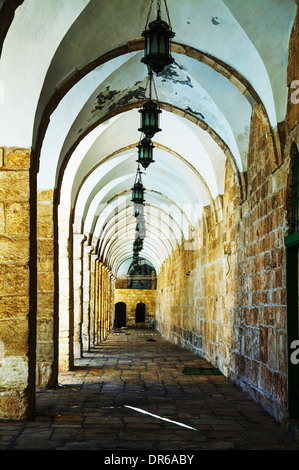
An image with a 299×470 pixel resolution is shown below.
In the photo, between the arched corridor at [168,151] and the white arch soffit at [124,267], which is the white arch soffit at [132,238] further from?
the white arch soffit at [124,267]

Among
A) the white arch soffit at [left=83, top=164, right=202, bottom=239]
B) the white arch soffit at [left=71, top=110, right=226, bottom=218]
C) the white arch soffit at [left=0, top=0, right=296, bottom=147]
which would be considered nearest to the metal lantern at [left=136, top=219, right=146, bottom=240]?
the white arch soffit at [left=83, top=164, right=202, bottom=239]

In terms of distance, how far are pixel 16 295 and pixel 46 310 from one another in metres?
1.99

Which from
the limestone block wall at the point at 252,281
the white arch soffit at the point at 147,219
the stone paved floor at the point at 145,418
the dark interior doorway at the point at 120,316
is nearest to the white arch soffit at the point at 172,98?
the limestone block wall at the point at 252,281

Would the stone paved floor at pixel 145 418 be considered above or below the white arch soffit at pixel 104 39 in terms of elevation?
below

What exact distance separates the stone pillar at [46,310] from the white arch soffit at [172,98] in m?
1.44

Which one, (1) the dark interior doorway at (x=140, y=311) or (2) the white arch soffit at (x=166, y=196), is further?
(1) the dark interior doorway at (x=140, y=311)

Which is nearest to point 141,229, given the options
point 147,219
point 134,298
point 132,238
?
point 147,219

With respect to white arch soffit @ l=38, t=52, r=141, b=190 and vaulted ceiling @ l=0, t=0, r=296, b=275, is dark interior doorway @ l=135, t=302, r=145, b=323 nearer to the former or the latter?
vaulted ceiling @ l=0, t=0, r=296, b=275

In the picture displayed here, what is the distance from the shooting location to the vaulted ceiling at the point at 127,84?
5.86m

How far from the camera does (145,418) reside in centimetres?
576

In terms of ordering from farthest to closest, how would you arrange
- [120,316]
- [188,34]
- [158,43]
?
[120,316] → [188,34] → [158,43]

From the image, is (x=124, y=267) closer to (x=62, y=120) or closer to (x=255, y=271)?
(x=62, y=120)
